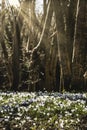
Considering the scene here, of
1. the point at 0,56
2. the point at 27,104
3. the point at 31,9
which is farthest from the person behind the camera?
the point at 0,56

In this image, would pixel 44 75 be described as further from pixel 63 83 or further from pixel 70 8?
pixel 70 8

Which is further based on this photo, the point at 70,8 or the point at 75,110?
the point at 70,8

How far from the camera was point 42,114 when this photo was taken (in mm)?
8484

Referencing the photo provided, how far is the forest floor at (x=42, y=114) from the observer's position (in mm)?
7566

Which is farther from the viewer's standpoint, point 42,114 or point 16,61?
point 16,61

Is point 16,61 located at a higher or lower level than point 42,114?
lower

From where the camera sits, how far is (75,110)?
28.5 ft

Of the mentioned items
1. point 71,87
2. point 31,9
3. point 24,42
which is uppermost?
point 31,9

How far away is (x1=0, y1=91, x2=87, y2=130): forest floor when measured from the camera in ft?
24.8

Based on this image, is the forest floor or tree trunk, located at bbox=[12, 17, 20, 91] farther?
tree trunk, located at bbox=[12, 17, 20, 91]

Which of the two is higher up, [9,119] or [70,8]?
[70,8]

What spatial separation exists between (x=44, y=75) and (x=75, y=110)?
618 centimetres

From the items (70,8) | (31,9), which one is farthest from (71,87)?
(31,9)

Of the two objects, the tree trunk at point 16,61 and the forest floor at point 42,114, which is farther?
the tree trunk at point 16,61
